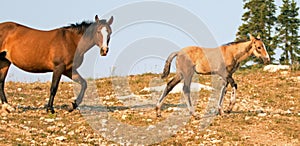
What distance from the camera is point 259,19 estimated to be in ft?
A: 125

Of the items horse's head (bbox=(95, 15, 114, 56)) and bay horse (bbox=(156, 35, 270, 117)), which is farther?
bay horse (bbox=(156, 35, 270, 117))

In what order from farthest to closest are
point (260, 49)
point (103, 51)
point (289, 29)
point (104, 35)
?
point (289, 29) → point (260, 49) → point (104, 35) → point (103, 51)

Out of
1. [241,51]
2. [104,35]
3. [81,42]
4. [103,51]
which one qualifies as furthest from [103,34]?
[241,51]

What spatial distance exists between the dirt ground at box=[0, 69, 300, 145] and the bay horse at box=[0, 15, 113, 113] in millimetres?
1036

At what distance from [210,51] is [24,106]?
5.53 meters

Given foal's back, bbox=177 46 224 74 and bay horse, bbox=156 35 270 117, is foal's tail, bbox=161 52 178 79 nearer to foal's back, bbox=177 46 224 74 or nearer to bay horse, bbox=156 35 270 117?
bay horse, bbox=156 35 270 117

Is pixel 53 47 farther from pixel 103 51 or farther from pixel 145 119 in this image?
pixel 145 119

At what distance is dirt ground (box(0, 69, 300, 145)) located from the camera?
10.6 metres

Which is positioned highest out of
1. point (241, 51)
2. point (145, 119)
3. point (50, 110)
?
point (241, 51)

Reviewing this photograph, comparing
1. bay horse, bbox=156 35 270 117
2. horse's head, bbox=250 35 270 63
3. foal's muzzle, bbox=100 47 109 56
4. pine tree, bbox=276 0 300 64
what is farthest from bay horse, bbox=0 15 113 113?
pine tree, bbox=276 0 300 64

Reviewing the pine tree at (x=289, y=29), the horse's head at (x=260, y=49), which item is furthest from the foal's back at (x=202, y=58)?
the pine tree at (x=289, y=29)

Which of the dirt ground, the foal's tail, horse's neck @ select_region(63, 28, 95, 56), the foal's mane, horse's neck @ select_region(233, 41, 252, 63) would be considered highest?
the foal's mane

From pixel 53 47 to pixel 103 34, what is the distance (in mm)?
1406

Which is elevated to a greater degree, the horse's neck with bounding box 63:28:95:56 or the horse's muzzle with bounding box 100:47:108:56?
the horse's neck with bounding box 63:28:95:56
